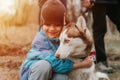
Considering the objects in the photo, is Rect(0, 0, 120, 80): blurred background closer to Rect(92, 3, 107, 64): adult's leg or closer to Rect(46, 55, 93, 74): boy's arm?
Rect(92, 3, 107, 64): adult's leg

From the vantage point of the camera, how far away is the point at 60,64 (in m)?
2.09

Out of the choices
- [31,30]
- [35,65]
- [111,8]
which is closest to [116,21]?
[111,8]

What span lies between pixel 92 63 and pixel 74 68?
0.11m

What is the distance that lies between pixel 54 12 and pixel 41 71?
0.30 metres

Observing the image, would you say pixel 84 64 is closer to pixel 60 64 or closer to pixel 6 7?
pixel 60 64

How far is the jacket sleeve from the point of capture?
6.85 feet

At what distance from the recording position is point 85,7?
84.1 inches

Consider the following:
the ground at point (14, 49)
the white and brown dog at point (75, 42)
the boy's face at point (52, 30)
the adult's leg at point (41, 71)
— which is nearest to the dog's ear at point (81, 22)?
the white and brown dog at point (75, 42)

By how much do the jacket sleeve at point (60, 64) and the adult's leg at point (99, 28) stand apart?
47cm

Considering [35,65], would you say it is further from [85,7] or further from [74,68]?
[85,7]

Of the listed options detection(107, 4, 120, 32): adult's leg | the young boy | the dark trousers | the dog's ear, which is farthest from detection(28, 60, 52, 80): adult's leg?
detection(107, 4, 120, 32): adult's leg

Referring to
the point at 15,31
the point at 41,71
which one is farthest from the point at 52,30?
the point at 15,31

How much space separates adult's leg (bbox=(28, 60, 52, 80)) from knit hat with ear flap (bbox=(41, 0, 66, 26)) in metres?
0.21

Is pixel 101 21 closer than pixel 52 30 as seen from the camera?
No
